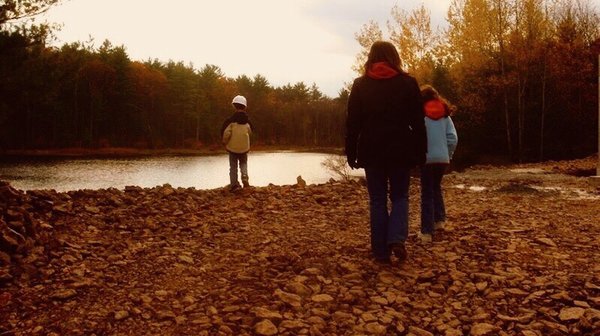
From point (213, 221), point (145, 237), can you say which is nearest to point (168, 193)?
point (213, 221)

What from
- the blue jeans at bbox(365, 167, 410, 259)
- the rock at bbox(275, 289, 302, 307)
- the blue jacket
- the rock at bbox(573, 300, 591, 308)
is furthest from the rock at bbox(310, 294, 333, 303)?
the blue jacket

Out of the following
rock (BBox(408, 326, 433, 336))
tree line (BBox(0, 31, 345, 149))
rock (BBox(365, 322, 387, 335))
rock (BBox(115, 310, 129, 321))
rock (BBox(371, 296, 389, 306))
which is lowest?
rock (BBox(408, 326, 433, 336))

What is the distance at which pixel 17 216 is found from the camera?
5426 mm

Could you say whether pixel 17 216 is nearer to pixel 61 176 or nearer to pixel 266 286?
pixel 266 286

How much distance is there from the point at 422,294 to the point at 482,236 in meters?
2.27

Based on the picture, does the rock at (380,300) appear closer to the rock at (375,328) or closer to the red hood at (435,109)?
the rock at (375,328)

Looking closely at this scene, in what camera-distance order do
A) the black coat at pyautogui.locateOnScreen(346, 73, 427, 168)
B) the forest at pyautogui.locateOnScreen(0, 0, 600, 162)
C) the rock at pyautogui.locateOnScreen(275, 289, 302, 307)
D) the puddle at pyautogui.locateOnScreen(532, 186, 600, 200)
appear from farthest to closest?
the forest at pyautogui.locateOnScreen(0, 0, 600, 162), the puddle at pyautogui.locateOnScreen(532, 186, 600, 200), the black coat at pyautogui.locateOnScreen(346, 73, 427, 168), the rock at pyautogui.locateOnScreen(275, 289, 302, 307)

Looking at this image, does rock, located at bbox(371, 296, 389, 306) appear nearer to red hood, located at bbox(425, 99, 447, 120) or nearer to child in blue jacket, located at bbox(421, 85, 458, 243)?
child in blue jacket, located at bbox(421, 85, 458, 243)

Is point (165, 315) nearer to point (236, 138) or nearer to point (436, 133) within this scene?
point (436, 133)

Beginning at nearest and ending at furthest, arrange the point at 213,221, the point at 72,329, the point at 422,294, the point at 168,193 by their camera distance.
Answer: the point at 72,329 < the point at 422,294 < the point at 213,221 < the point at 168,193

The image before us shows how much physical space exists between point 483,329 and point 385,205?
5.05 ft

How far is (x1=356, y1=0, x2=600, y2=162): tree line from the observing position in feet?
90.1

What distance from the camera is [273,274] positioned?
180 inches

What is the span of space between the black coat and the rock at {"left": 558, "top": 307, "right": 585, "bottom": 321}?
170cm
